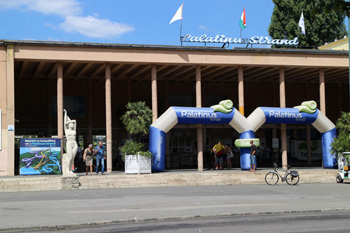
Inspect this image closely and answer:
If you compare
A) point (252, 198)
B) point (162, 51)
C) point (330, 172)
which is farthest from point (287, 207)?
point (162, 51)

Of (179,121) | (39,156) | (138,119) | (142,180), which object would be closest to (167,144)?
(179,121)

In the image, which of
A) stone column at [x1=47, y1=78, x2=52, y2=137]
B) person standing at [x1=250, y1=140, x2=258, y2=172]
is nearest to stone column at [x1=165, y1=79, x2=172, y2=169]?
stone column at [x1=47, y1=78, x2=52, y2=137]

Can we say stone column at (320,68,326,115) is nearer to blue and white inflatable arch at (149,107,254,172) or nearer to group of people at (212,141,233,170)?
blue and white inflatable arch at (149,107,254,172)

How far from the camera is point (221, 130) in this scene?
39.8m

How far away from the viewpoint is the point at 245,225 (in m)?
11.3

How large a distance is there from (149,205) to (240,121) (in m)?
14.2

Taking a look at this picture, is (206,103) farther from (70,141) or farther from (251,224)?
(251,224)

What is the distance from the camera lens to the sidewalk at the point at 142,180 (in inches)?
867

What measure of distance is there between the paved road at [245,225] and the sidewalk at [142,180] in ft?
36.6

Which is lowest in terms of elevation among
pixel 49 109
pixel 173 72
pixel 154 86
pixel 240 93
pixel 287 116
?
pixel 287 116

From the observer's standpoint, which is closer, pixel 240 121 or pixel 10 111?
pixel 10 111

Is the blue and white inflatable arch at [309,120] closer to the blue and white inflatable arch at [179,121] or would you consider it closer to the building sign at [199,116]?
the blue and white inflatable arch at [179,121]

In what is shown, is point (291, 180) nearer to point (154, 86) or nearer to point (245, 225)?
point (154, 86)

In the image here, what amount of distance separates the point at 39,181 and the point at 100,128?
15901 millimetres
